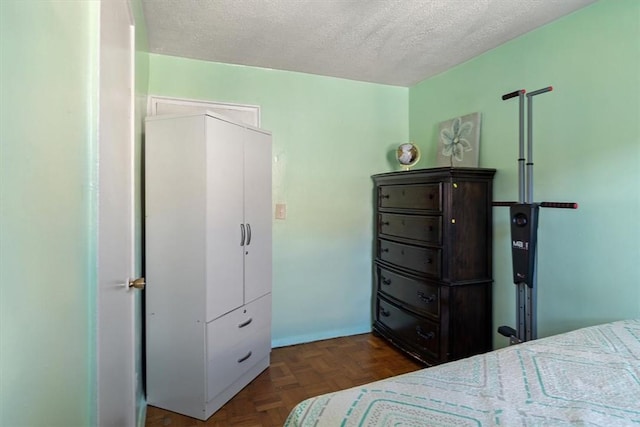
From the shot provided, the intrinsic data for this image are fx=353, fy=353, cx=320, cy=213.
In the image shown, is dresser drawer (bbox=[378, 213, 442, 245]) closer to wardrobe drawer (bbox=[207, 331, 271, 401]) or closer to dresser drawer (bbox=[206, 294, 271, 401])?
dresser drawer (bbox=[206, 294, 271, 401])

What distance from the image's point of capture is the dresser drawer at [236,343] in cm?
212

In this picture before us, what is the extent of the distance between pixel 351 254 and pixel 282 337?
0.97 metres

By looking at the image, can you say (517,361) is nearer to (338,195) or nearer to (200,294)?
(200,294)

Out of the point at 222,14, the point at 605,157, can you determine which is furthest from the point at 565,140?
the point at 222,14

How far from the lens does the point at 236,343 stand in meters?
2.33

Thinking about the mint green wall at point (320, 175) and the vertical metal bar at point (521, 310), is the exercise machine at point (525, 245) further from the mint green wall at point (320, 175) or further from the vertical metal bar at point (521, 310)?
the mint green wall at point (320, 175)

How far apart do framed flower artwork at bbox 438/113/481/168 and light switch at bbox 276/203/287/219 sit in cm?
141

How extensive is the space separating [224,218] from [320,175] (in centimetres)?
122

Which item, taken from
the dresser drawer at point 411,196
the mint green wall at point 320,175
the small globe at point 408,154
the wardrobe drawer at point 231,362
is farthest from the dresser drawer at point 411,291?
the wardrobe drawer at point 231,362

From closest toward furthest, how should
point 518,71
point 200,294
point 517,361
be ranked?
point 517,361 → point 200,294 → point 518,71

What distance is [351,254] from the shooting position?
11.0 ft

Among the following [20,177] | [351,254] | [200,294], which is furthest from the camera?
[351,254]

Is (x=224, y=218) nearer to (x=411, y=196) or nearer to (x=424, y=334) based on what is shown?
(x=411, y=196)

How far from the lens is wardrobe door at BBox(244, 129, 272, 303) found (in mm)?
2436
